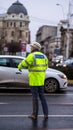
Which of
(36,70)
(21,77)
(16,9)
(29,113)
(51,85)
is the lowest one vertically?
(51,85)

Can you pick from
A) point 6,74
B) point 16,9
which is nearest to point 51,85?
point 6,74

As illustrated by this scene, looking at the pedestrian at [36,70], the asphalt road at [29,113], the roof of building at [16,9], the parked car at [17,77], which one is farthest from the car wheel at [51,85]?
the roof of building at [16,9]

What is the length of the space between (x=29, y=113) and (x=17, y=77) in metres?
5.64

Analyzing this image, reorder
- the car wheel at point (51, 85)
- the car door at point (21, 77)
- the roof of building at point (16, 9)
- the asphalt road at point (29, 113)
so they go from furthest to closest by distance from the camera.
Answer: the roof of building at point (16, 9), the car wheel at point (51, 85), the car door at point (21, 77), the asphalt road at point (29, 113)

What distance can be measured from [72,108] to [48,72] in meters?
4.97

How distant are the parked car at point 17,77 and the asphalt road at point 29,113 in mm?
1141

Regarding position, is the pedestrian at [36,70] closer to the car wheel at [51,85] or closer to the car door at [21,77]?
the car door at [21,77]

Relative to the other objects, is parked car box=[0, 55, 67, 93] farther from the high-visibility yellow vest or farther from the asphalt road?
the high-visibility yellow vest

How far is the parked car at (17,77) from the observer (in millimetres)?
17344

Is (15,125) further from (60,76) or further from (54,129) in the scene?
(60,76)

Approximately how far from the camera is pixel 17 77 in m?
17.3

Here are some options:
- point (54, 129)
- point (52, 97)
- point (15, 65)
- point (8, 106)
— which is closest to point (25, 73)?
point (15, 65)

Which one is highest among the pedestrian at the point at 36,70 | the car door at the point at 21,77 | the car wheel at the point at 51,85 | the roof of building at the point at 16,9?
the roof of building at the point at 16,9

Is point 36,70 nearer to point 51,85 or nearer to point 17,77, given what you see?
point 17,77
